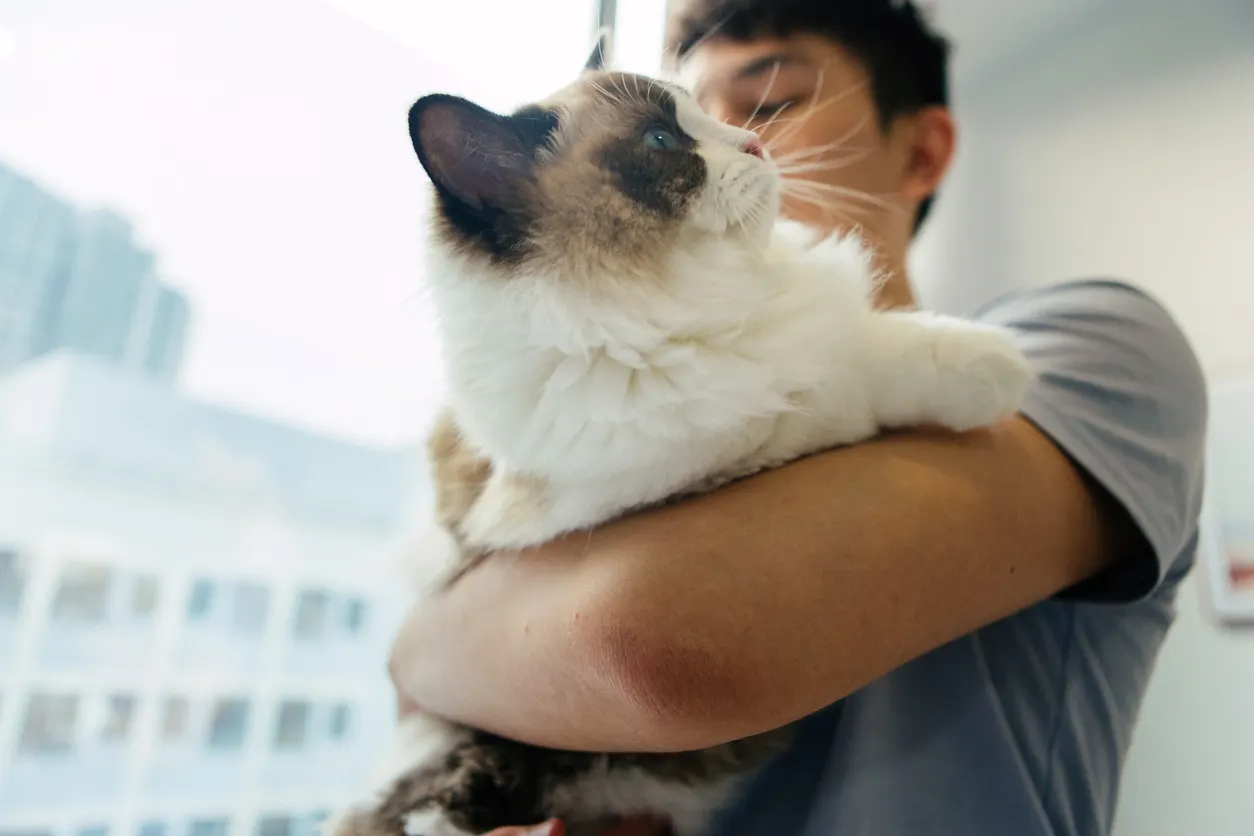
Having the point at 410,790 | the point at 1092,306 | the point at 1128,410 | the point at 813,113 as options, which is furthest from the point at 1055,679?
the point at 813,113

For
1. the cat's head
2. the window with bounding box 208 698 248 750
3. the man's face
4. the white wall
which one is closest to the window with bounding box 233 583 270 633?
the window with bounding box 208 698 248 750

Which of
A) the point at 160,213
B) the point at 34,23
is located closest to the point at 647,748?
the point at 160,213

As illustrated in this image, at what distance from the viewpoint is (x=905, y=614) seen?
66 cm

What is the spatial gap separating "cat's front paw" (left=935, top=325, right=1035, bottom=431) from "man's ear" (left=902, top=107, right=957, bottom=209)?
72cm

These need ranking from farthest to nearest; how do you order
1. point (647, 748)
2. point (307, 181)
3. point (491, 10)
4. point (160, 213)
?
point (491, 10) < point (307, 181) < point (160, 213) < point (647, 748)

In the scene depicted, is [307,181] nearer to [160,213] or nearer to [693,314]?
[160,213]

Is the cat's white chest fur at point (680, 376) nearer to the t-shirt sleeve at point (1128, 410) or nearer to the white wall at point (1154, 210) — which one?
the t-shirt sleeve at point (1128, 410)

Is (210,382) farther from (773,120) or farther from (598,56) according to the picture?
(773,120)

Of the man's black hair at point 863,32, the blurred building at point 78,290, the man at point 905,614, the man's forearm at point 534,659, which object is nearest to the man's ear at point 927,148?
the man's black hair at point 863,32

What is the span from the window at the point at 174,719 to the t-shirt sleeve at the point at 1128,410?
124 centimetres

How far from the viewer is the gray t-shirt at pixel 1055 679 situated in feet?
2.50

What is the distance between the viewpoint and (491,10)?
1606 mm

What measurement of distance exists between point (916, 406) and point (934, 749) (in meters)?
0.33

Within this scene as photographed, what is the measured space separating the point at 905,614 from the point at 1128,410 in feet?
1.33
